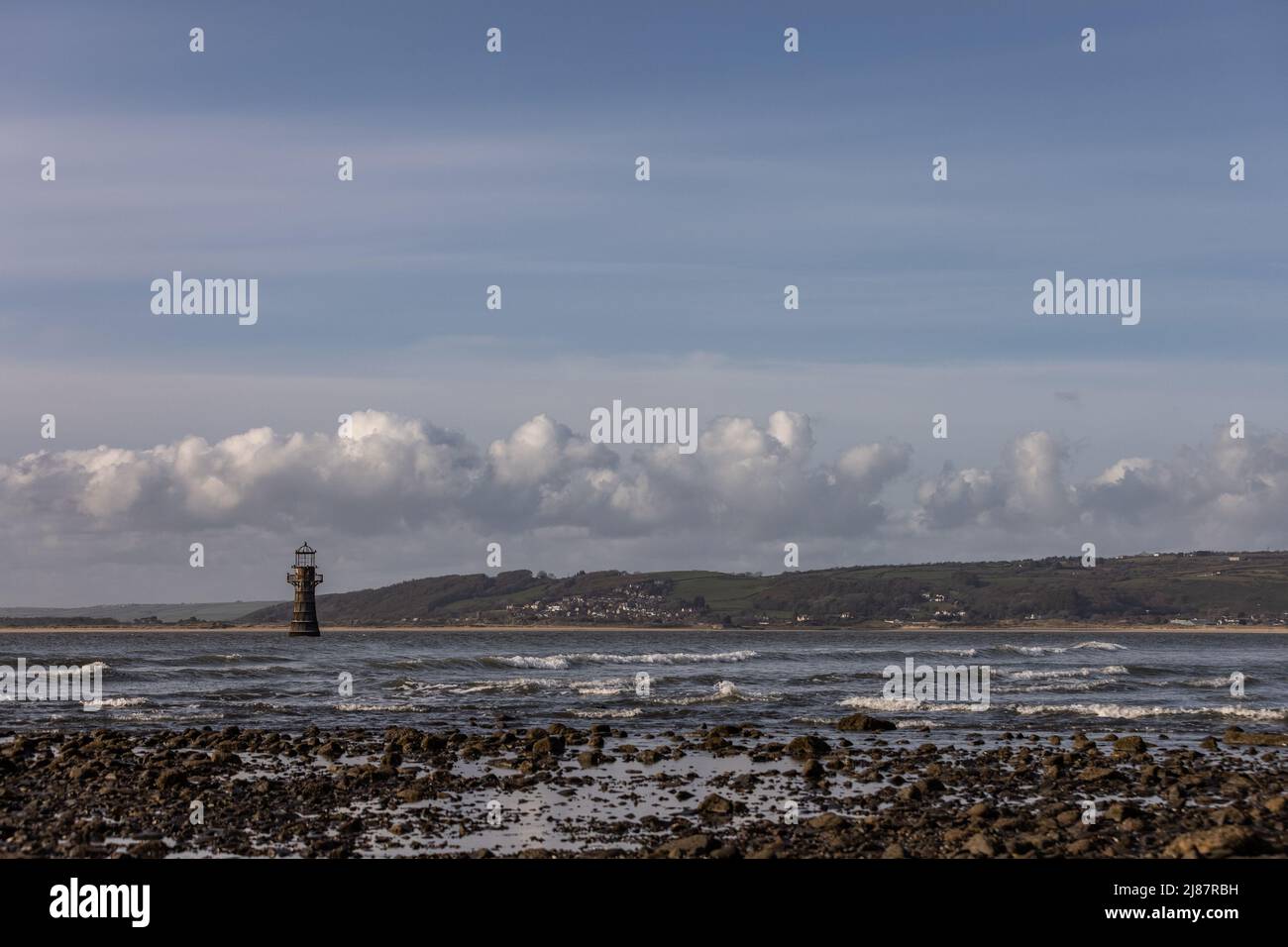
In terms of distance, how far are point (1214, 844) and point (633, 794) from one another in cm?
1121

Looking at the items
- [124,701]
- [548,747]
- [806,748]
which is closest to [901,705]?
[806,748]

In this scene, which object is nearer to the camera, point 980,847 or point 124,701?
point 980,847

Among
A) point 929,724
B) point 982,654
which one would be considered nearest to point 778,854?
point 929,724

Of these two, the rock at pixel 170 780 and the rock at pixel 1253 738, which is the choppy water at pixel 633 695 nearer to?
the rock at pixel 1253 738

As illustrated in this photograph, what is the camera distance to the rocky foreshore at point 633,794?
20656 mm

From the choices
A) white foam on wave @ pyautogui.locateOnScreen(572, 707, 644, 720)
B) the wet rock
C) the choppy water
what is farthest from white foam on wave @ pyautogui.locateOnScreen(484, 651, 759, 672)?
the wet rock

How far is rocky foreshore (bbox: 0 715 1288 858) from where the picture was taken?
20.7 meters

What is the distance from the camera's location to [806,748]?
32.8 m

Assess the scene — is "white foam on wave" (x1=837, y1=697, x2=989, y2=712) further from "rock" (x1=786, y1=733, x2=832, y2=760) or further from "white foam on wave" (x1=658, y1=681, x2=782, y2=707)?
"rock" (x1=786, y1=733, x2=832, y2=760)

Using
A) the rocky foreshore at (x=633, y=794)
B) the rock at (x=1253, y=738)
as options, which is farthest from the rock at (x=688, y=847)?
the rock at (x=1253, y=738)

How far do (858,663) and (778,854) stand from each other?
69032mm

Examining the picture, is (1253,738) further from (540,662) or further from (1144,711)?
(540,662)
